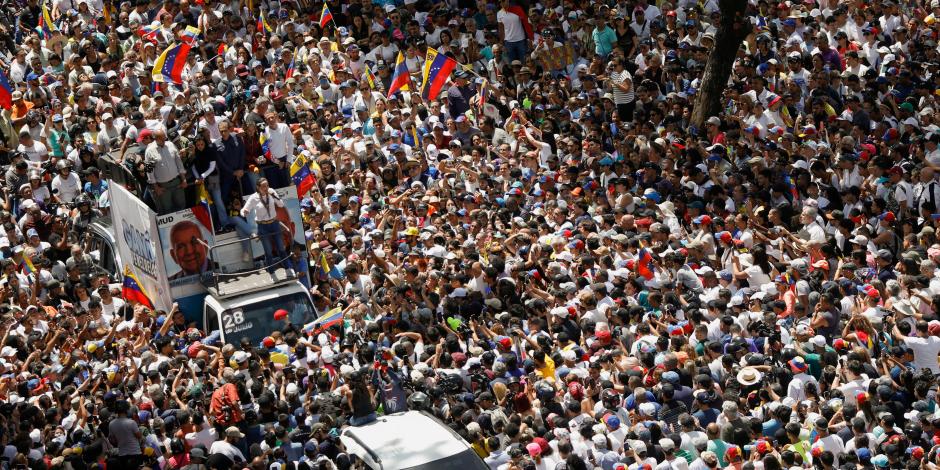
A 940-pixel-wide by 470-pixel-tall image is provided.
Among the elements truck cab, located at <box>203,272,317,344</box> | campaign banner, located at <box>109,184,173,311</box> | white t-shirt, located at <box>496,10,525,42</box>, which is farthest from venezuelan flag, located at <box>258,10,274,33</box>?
truck cab, located at <box>203,272,317,344</box>

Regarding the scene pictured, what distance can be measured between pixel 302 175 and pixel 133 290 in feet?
11.0

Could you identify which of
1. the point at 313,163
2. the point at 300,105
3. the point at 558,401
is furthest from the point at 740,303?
the point at 300,105

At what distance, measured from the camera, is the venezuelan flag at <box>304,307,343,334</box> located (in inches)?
843

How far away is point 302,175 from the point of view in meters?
25.4

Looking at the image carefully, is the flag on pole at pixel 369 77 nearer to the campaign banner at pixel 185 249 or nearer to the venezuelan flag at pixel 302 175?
the venezuelan flag at pixel 302 175

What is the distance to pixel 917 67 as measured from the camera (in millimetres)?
24844

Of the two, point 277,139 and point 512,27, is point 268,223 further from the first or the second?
point 512,27

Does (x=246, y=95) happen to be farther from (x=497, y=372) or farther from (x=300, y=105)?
(x=497, y=372)

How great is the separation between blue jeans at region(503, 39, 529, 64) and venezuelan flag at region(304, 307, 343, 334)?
8.34 metres

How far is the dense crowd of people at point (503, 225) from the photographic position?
18016 millimetres

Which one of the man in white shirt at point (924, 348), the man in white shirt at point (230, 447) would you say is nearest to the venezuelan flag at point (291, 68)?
the man in white shirt at point (230, 447)

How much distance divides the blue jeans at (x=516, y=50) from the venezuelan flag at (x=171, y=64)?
5.59 m

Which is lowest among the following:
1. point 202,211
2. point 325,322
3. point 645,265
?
point 645,265

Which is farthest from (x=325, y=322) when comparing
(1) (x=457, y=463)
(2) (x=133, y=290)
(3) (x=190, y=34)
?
(3) (x=190, y=34)
